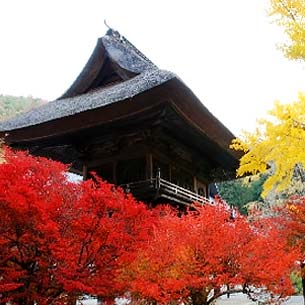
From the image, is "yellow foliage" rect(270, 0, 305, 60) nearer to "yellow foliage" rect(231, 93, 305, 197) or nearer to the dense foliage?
"yellow foliage" rect(231, 93, 305, 197)

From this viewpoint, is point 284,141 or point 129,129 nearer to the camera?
point 284,141

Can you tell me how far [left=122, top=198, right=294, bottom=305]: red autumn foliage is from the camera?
9.41 meters

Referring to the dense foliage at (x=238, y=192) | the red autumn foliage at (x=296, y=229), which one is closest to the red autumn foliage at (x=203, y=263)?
the red autumn foliage at (x=296, y=229)

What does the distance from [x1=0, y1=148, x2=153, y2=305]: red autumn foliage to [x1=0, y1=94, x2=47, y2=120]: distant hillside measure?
50.9 meters

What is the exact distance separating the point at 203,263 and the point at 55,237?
121 inches

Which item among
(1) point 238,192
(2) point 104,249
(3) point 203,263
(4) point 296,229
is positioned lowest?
(3) point 203,263

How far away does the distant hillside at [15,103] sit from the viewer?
60188 millimetres

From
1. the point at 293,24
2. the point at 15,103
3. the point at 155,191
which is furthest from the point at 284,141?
the point at 15,103

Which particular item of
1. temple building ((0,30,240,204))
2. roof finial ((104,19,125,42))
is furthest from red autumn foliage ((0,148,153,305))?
roof finial ((104,19,125,42))

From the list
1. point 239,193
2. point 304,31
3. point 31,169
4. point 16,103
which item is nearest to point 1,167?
point 31,169

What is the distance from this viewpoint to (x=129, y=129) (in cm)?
1391

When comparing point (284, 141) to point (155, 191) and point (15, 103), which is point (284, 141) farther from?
point (15, 103)

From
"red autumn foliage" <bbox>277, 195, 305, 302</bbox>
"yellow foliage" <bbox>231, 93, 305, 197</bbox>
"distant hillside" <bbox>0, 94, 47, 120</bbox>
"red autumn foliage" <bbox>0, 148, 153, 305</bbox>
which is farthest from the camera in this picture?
"distant hillside" <bbox>0, 94, 47, 120</bbox>

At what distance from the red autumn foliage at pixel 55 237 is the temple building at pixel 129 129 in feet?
10.4
